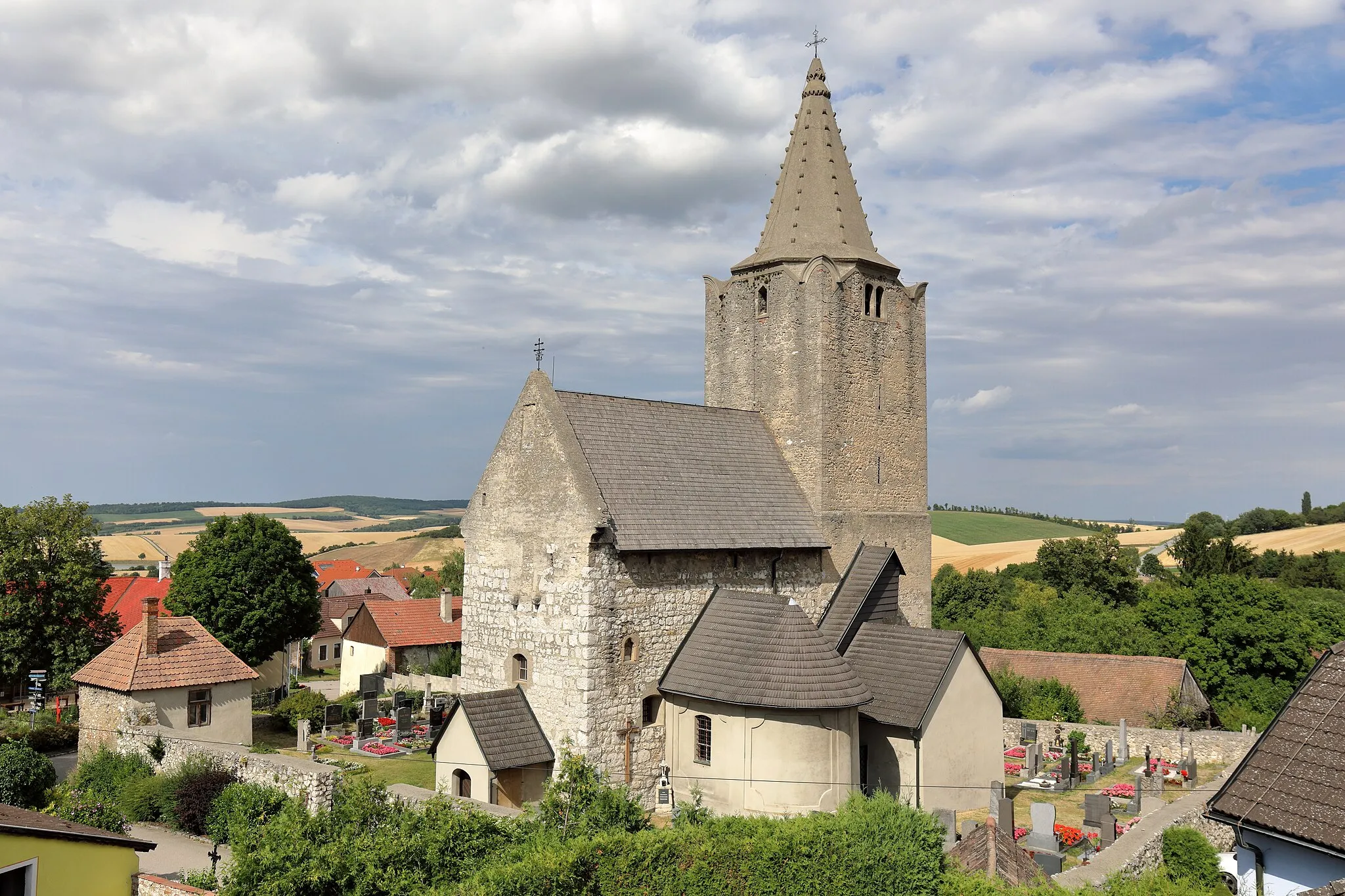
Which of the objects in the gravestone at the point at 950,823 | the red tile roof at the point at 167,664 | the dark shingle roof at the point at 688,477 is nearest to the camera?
the gravestone at the point at 950,823

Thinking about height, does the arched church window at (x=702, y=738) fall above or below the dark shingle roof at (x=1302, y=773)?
below

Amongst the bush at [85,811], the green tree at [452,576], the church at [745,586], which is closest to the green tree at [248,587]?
the bush at [85,811]

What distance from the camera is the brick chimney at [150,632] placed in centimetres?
2608

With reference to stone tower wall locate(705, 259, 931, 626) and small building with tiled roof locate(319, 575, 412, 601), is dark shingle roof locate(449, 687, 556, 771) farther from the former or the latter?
small building with tiled roof locate(319, 575, 412, 601)

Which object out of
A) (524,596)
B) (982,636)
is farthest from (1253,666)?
(524,596)

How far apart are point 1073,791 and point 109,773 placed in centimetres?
2646

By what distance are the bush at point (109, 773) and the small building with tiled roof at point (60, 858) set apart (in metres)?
9.02

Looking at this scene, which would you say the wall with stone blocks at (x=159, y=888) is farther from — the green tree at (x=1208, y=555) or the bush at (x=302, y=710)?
the green tree at (x=1208, y=555)

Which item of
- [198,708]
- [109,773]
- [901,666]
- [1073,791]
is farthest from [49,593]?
[1073,791]

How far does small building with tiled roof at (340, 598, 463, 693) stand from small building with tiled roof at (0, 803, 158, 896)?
31.4 m

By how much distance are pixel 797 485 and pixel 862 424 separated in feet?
9.73

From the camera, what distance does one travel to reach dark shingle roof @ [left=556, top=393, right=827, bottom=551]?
21.9 meters

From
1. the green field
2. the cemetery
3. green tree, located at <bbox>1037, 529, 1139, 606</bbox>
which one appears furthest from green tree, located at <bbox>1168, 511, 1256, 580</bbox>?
the green field

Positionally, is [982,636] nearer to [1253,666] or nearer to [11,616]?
[1253,666]
